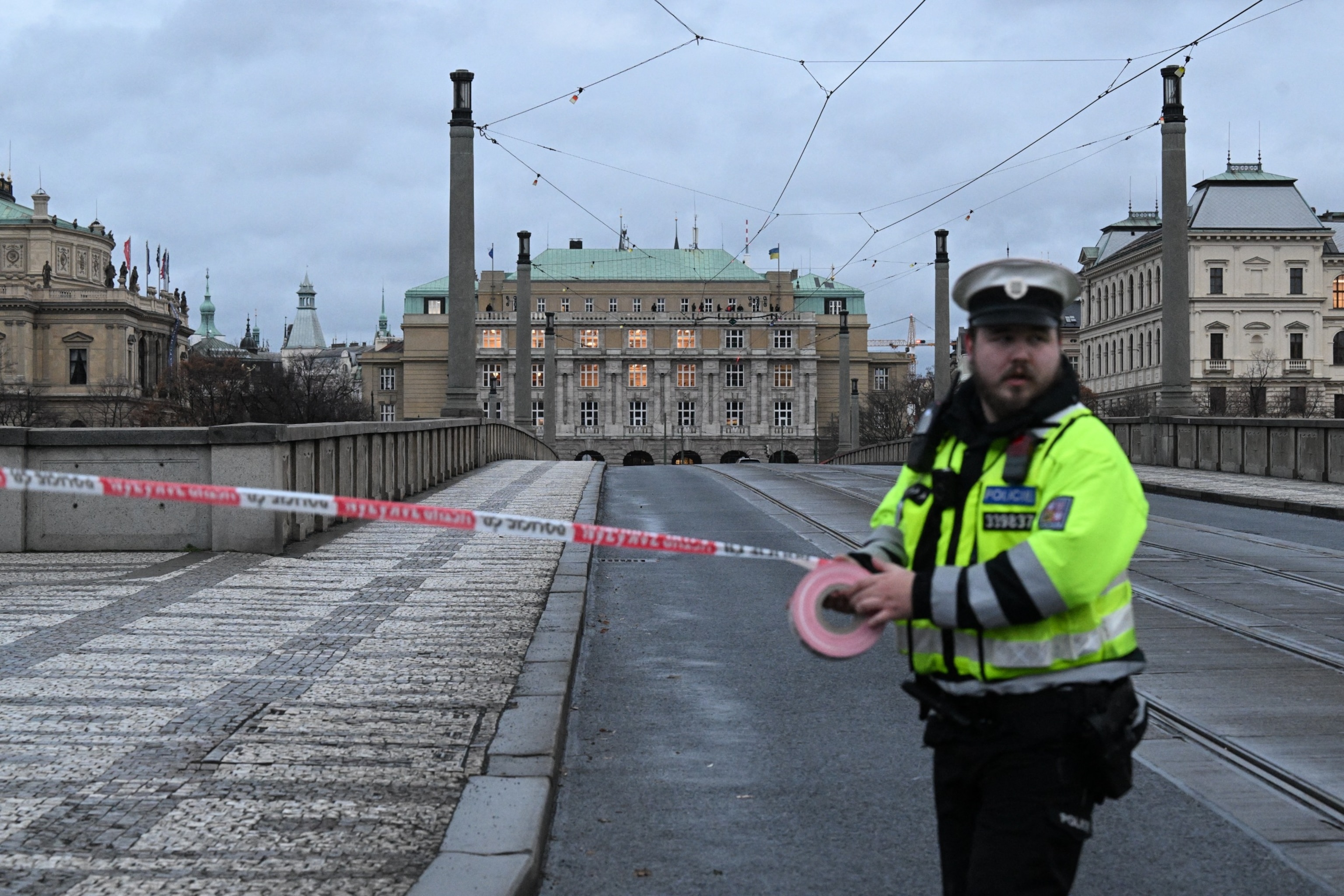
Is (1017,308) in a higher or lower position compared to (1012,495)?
higher

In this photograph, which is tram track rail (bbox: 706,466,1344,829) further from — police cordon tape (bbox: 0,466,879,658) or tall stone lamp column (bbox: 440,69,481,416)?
tall stone lamp column (bbox: 440,69,481,416)

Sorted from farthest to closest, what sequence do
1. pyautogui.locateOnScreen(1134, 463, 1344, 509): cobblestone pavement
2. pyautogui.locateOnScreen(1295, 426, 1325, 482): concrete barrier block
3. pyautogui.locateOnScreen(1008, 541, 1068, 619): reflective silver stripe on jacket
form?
pyautogui.locateOnScreen(1295, 426, 1325, 482): concrete barrier block < pyautogui.locateOnScreen(1134, 463, 1344, 509): cobblestone pavement < pyautogui.locateOnScreen(1008, 541, 1068, 619): reflective silver stripe on jacket

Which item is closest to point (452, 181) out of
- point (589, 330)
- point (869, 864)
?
point (869, 864)

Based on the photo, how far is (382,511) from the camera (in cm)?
361

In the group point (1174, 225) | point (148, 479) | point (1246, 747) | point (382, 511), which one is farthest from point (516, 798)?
point (1174, 225)

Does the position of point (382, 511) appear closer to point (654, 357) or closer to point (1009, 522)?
point (1009, 522)

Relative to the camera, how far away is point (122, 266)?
124m

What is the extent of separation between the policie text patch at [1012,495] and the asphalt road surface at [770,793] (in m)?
2.01

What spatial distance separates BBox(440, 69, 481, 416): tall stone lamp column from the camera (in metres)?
25.2

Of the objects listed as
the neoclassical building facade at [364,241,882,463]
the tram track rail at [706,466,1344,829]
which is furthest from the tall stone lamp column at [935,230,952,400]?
the neoclassical building facade at [364,241,882,463]

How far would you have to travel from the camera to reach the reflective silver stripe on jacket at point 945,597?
116 inches

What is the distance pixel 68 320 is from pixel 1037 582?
409 ft

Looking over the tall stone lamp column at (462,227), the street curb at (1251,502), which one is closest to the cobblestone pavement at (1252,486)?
the street curb at (1251,502)

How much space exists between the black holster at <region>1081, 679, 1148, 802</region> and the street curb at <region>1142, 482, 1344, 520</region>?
17.4 metres
